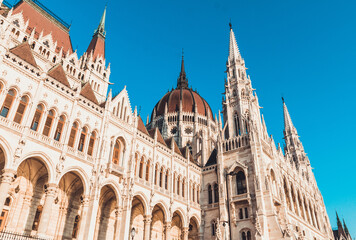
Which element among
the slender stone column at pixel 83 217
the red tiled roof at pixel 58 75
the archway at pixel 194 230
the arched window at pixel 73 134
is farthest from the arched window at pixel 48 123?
the archway at pixel 194 230

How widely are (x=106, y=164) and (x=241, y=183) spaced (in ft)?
55.2

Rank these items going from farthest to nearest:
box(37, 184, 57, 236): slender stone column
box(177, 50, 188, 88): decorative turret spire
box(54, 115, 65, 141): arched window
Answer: box(177, 50, 188, 88): decorative turret spire
box(54, 115, 65, 141): arched window
box(37, 184, 57, 236): slender stone column

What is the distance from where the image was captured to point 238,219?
98.9 feet

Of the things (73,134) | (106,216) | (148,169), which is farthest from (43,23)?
(106,216)

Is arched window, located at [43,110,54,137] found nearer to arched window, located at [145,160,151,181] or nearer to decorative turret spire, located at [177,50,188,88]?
arched window, located at [145,160,151,181]

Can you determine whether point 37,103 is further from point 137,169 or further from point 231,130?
point 231,130

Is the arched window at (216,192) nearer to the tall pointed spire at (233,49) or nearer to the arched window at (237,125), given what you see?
the arched window at (237,125)

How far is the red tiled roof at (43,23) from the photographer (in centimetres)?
3082

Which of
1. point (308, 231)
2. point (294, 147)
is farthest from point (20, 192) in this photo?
point (294, 147)

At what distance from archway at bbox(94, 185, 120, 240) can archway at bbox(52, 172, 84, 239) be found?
7.21ft

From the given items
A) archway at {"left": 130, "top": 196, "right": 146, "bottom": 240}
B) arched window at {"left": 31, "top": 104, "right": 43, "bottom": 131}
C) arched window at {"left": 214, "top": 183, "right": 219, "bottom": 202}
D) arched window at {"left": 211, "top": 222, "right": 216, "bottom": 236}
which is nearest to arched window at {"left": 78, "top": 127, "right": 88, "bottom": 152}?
arched window at {"left": 31, "top": 104, "right": 43, "bottom": 131}

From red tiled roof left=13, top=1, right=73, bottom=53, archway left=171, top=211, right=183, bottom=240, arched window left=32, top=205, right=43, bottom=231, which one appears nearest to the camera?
arched window left=32, top=205, right=43, bottom=231

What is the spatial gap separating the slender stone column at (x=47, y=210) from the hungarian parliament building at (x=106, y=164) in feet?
0.21

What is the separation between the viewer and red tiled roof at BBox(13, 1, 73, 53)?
3082 cm
